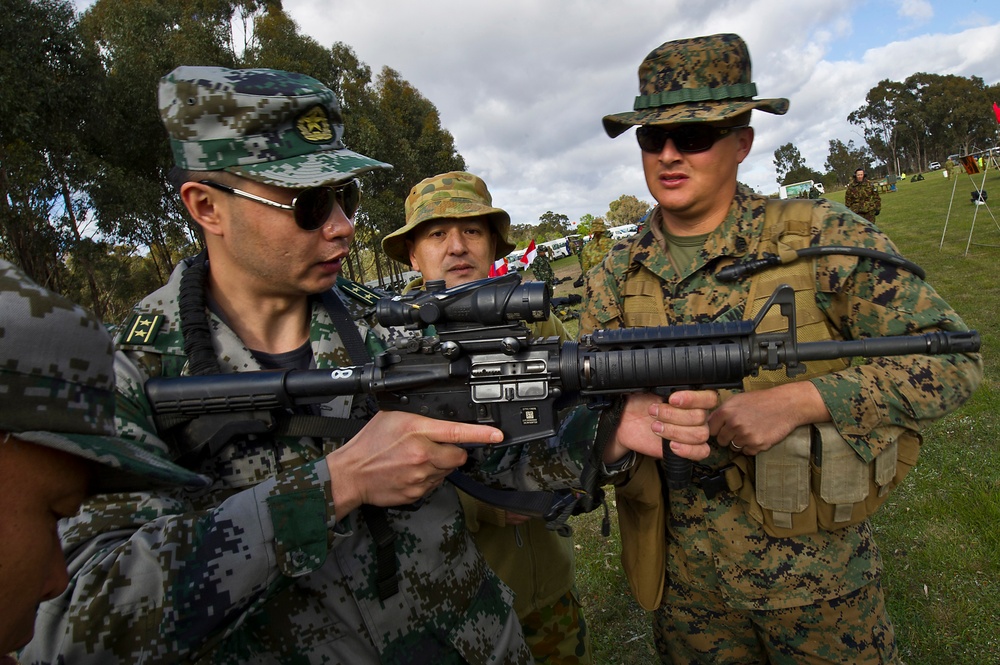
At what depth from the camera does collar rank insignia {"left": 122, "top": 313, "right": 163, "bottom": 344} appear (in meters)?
1.80

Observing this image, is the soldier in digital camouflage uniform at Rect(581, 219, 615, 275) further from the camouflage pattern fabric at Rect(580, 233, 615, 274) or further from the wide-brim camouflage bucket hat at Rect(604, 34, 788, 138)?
the wide-brim camouflage bucket hat at Rect(604, 34, 788, 138)

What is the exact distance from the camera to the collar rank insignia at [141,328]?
180 centimetres

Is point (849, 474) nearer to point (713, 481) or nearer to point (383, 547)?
point (713, 481)

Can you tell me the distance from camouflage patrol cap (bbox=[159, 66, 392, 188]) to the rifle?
57 centimetres

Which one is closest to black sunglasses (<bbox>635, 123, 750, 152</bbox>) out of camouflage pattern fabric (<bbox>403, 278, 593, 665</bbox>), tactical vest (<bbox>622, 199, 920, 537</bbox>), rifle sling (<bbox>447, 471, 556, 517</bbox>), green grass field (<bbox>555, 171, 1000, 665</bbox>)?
tactical vest (<bbox>622, 199, 920, 537</bbox>)

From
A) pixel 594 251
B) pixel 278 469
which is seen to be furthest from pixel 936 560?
pixel 594 251

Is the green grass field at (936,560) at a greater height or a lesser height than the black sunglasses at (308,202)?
lesser

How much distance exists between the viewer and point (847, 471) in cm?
215

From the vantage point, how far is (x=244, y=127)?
183 cm

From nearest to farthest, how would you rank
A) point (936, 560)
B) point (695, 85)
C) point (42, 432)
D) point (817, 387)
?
point (42, 432)
point (817, 387)
point (695, 85)
point (936, 560)

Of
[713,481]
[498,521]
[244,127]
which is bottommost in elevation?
[498,521]

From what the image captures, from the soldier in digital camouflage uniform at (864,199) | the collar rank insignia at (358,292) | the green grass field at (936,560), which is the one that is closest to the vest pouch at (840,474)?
the collar rank insignia at (358,292)

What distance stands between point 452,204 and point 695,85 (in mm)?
1562

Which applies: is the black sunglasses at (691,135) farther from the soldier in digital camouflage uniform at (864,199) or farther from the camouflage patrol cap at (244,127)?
the soldier in digital camouflage uniform at (864,199)
